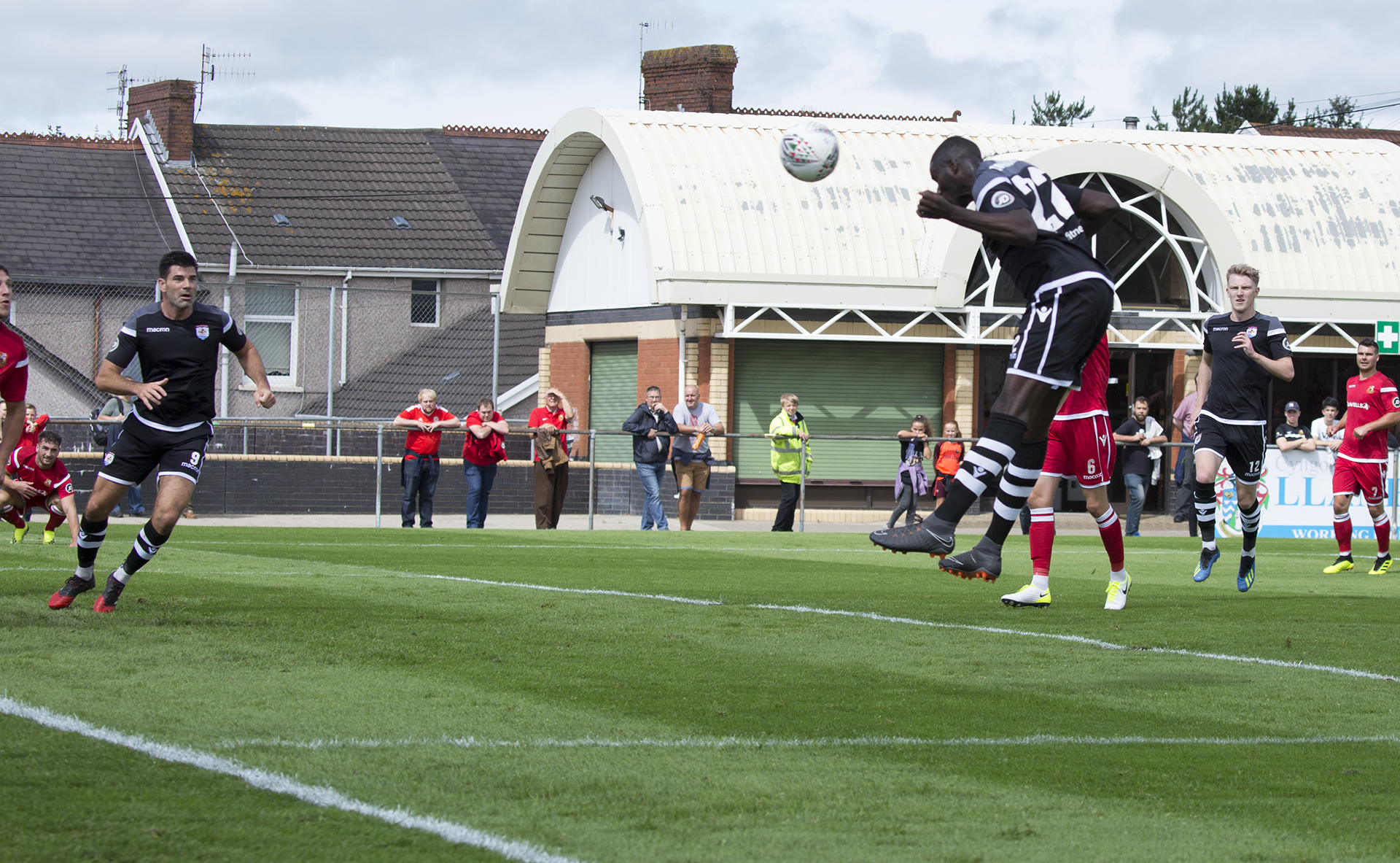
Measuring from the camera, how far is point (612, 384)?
30.2m

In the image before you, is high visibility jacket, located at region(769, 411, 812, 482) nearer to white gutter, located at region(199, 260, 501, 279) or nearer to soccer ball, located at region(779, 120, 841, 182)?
soccer ball, located at region(779, 120, 841, 182)

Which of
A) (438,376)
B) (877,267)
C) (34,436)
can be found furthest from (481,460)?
(438,376)

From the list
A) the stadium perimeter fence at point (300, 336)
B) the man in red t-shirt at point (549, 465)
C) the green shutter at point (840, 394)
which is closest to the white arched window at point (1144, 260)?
the green shutter at point (840, 394)

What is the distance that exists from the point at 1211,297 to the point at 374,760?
26579 mm

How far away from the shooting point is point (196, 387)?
902 cm

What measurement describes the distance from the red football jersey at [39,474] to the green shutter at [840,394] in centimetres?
1443

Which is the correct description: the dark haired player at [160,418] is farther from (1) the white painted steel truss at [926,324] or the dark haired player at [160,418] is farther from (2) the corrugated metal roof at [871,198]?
(1) the white painted steel truss at [926,324]

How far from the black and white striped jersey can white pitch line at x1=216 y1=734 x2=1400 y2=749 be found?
9.45 ft

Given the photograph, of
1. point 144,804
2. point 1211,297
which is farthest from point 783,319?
point 144,804

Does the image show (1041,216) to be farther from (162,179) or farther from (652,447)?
(162,179)

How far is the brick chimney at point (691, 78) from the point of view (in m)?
37.4

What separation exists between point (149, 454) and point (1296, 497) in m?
16.9

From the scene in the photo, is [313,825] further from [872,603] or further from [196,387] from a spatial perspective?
[872,603]

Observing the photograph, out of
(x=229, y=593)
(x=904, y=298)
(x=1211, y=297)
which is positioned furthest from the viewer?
(x=1211, y=297)
